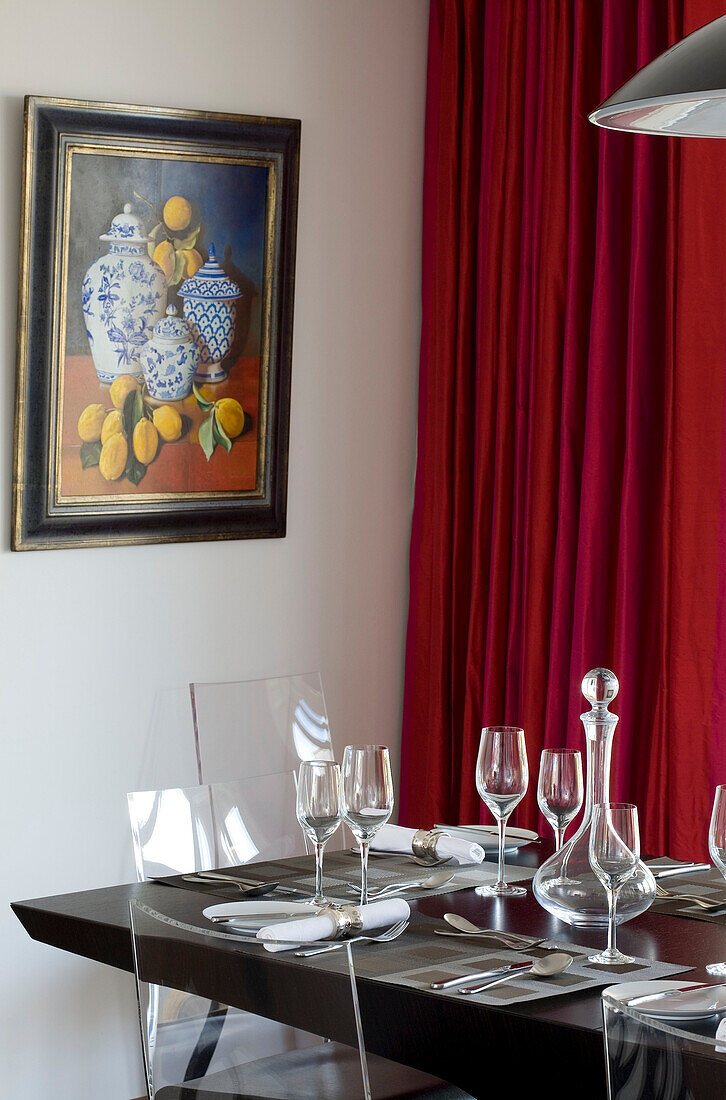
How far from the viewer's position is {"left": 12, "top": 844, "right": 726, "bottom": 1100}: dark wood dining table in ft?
4.66

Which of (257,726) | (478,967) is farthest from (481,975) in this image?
(257,726)

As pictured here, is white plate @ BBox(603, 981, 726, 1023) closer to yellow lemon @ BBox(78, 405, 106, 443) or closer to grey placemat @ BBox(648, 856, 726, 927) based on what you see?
grey placemat @ BBox(648, 856, 726, 927)

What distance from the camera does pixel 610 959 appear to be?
177 centimetres

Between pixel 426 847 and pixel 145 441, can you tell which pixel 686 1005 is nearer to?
pixel 426 847

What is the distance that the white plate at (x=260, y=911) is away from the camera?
1920 mm

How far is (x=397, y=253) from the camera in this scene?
3707mm

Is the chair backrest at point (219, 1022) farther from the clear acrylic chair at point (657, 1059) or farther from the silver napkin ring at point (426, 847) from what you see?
the silver napkin ring at point (426, 847)

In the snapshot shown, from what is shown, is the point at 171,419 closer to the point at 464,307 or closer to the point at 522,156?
the point at 464,307

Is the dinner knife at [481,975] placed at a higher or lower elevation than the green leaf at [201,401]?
→ lower

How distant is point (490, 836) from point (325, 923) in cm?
64

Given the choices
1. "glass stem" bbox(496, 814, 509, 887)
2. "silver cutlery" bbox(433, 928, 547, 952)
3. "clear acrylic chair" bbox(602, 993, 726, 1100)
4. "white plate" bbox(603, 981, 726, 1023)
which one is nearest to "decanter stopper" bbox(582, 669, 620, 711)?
"glass stem" bbox(496, 814, 509, 887)

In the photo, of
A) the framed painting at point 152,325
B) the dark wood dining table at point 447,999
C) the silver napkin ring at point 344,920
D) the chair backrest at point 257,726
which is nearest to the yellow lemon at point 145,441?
the framed painting at point 152,325

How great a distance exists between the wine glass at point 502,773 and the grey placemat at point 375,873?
0.20 ft

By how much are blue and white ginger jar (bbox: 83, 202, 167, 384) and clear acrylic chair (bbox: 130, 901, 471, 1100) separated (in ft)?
6.02
